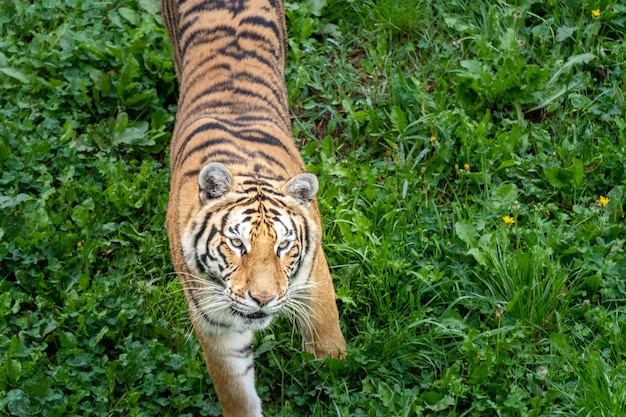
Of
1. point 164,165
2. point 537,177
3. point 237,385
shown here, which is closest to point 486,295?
point 537,177

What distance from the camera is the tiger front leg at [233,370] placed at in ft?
13.3

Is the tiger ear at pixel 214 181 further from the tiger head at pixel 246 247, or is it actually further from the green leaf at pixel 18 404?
the green leaf at pixel 18 404

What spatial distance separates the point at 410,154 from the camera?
527cm

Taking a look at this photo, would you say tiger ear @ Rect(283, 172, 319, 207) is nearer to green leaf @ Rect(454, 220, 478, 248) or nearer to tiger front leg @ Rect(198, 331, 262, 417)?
tiger front leg @ Rect(198, 331, 262, 417)

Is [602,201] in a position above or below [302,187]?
below

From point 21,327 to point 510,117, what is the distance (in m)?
2.85

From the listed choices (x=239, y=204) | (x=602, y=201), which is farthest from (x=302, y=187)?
(x=602, y=201)

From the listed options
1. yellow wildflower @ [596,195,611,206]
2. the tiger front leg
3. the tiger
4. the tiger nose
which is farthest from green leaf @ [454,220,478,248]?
the tiger nose

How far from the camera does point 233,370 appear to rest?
162 inches

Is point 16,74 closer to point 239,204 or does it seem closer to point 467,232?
point 239,204

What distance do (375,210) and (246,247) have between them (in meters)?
1.43

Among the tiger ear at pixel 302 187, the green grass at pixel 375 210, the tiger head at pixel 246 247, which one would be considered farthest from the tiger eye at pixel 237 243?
the green grass at pixel 375 210

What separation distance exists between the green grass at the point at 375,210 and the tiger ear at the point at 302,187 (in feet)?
2.85

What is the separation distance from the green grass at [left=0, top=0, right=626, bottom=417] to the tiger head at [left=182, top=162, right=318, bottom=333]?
645 millimetres
